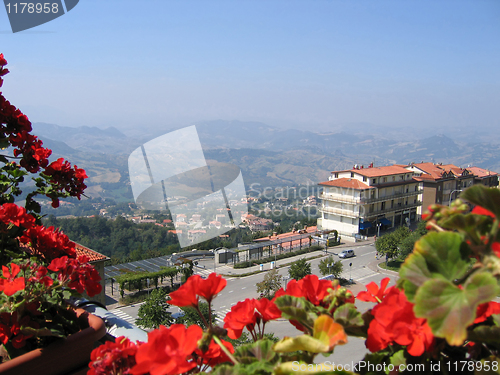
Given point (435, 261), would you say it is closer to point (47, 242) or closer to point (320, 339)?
point (320, 339)

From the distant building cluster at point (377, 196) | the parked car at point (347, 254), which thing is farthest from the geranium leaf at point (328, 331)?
the distant building cluster at point (377, 196)

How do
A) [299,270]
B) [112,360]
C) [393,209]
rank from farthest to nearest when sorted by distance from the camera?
[393,209]
[299,270]
[112,360]

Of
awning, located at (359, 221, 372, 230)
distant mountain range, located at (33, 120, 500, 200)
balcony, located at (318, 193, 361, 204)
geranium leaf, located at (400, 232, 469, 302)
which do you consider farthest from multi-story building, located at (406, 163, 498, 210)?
geranium leaf, located at (400, 232, 469, 302)

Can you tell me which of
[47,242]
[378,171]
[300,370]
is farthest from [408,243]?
[300,370]

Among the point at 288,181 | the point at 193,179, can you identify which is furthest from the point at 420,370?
the point at 288,181

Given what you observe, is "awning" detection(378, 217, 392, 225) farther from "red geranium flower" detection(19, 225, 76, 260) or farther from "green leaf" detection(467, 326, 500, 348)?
"green leaf" detection(467, 326, 500, 348)

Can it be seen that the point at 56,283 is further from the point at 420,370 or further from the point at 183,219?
the point at 183,219
